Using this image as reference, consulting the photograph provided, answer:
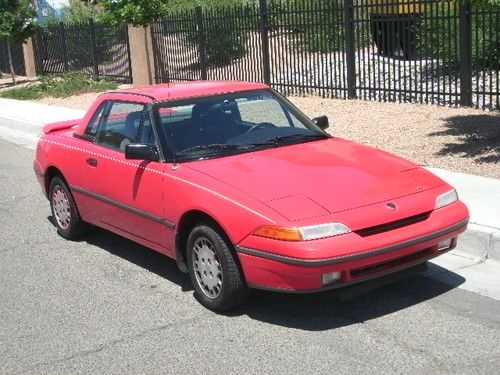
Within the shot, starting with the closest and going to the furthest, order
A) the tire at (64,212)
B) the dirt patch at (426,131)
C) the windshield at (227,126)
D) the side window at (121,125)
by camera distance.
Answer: the windshield at (227,126) → the side window at (121,125) → the tire at (64,212) → the dirt patch at (426,131)

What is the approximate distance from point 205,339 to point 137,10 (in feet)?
49.4

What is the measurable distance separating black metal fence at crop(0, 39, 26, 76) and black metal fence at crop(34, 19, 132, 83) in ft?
7.44

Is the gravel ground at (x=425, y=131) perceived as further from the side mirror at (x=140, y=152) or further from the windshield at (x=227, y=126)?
the side mirror at (x=140, y=152)

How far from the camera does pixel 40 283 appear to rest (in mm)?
6684

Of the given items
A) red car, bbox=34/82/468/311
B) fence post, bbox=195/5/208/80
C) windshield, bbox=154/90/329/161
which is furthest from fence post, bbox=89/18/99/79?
windshield, bbox=154/90/329/161

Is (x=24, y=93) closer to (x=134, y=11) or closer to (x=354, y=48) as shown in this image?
(x=134, y=11)

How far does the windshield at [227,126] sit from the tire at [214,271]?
0.74 meters

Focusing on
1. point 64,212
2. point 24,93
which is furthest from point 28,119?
point 64,212

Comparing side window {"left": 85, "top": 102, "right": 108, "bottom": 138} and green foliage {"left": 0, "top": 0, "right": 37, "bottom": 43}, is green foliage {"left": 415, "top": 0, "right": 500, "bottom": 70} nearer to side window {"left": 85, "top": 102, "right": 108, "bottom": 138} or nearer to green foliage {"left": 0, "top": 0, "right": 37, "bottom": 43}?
side window {"left": 85, "top": 102, "right": 108, "bottom": 138}

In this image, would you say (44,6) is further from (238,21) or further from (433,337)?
(433,337)

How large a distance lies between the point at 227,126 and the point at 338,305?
1.73 metres

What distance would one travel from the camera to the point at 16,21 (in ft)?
85.8

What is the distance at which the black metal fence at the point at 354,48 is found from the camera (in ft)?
41.7

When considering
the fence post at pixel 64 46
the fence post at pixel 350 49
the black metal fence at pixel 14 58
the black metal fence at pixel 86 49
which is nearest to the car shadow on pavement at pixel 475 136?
the fence post at pixel 350 49
